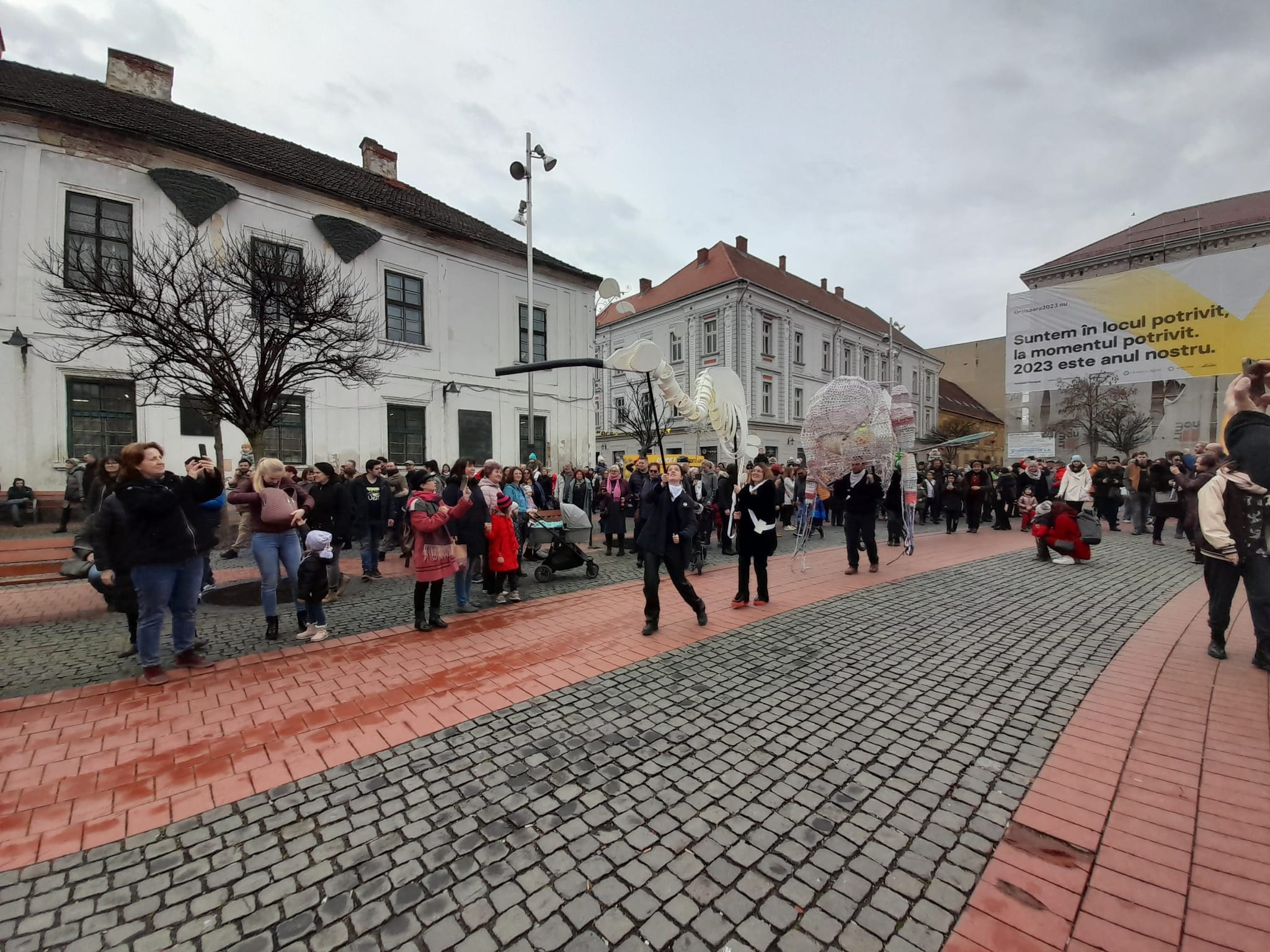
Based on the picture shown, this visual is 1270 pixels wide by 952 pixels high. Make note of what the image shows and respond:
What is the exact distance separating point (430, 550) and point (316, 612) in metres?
1.22

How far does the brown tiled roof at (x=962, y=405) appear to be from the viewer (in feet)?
184

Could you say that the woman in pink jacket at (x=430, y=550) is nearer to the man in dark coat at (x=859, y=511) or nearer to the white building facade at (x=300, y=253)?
the man in dark coat at (x=859, y=511)

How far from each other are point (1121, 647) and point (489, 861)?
5.67 metres

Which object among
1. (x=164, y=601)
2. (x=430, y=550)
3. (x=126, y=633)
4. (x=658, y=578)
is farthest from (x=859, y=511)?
(x=126, y=633)

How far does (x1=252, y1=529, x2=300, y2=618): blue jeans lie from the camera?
202 inches

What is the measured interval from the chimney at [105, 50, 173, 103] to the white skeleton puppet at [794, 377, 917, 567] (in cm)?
2249

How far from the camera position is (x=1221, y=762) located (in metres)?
2.96

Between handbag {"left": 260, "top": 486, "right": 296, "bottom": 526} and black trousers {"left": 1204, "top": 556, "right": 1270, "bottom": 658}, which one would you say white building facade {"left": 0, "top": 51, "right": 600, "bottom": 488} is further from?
black trousers {"left": 1204, "top": 556, "right": 1270, "bottom": 658}

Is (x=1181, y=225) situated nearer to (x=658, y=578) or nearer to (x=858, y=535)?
(x=858, y=535)

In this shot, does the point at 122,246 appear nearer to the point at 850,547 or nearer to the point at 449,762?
the point at 449,762

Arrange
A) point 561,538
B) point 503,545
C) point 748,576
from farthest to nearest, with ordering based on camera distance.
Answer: point 561,538 < point 503,545 < point 748,576

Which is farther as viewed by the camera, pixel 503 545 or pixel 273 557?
pixel 503 545

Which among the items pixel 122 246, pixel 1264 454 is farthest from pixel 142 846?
pixel 122 246

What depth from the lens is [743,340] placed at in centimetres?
3366
